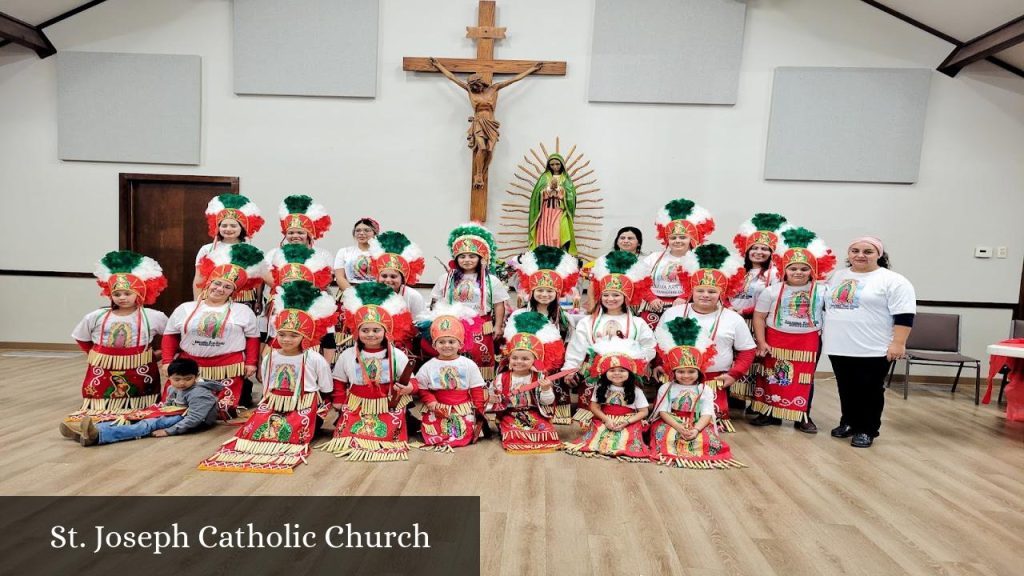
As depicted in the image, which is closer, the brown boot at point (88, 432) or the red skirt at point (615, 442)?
the brown boot at point (88, 432)

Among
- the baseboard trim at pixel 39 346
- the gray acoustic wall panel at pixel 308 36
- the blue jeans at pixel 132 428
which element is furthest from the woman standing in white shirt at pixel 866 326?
the baseboard trim at pixel 39 346

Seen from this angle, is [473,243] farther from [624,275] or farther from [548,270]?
[624,275]

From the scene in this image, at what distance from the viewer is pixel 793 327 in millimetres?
3793

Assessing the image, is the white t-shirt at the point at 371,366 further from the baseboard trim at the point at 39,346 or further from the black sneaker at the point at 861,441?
the baseboard trim at the point at 39,346

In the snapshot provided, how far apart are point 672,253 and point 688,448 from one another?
5.00 feet

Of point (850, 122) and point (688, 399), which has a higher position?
point (850, 122)

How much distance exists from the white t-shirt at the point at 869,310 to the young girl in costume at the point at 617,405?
1352mm

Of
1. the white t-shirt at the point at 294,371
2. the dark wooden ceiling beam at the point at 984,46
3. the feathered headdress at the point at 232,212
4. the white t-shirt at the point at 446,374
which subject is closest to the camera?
the white t-shirt at the point at 294,371

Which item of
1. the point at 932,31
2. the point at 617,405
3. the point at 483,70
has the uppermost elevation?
the point at 932,31

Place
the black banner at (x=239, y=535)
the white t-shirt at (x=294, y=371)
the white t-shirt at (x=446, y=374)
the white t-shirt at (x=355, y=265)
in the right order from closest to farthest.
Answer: the black banner at (x=239, y=535), the white t-shirt at (x=294, y=371), the white t-shirt at (x=446, y=374), the white t-shirt at (x=355, y=265)

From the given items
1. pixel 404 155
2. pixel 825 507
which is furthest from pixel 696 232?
pixel 404 155

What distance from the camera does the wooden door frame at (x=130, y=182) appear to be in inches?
228

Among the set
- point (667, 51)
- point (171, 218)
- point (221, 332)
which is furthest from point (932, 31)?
point (171, 218)

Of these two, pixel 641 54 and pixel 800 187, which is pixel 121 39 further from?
pixel 800 187
